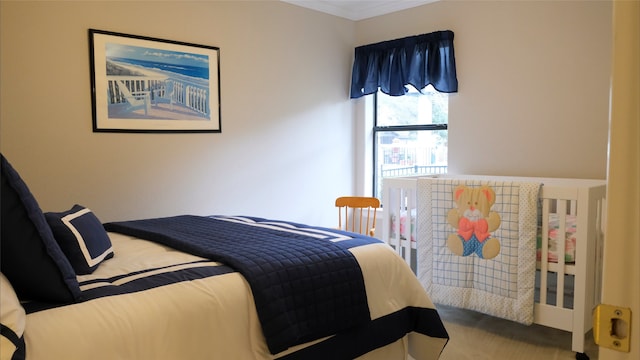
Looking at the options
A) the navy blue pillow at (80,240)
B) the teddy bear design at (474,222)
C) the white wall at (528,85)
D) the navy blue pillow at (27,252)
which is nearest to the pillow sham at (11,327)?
the navy blue pillow at (27,252)

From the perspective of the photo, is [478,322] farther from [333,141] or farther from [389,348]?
[333,141]

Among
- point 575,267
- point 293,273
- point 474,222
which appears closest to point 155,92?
point 293,273

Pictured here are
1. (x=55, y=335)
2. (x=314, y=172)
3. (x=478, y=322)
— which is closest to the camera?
(x=55, y=335)

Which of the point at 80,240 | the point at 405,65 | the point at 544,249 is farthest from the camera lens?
the point at 405,65

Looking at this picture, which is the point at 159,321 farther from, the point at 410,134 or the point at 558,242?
the point at 410,134

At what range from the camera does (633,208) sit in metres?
0.60

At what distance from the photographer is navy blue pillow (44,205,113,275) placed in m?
1.69

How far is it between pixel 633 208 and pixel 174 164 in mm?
3070

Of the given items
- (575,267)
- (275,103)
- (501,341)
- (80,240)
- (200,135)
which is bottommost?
(501,341)

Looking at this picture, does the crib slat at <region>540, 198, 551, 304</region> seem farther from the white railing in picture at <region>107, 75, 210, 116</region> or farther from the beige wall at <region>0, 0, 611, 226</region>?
the white railing in picture at <region>107, 75, 210, 116</region>

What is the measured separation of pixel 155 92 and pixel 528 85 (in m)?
2.62

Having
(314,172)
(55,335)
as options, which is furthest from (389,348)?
(314,172)

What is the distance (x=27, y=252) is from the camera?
4.30 feet

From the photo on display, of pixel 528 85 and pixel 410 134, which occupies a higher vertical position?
pixel 528 85
